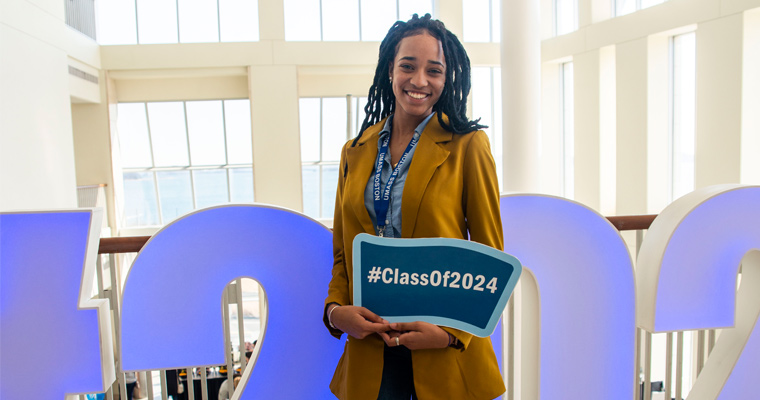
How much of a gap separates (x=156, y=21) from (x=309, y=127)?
433 cm

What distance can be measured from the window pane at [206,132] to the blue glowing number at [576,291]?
1221 centimetres

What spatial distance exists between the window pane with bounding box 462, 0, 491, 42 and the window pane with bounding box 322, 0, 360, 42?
2.61 meters

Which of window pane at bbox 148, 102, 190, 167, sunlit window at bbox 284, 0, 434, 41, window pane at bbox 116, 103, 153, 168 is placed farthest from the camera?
window pane at bbox 148, 102, 190, 167

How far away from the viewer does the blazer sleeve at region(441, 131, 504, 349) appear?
4.53ft

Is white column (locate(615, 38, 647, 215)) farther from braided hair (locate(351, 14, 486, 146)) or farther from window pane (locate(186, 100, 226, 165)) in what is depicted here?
window pane (locate(186, 100, 226, 165))

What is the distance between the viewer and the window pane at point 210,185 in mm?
13836

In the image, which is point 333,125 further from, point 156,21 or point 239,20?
point 156,21

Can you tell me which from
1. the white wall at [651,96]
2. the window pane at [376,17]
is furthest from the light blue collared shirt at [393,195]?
the window pane at [376,17]

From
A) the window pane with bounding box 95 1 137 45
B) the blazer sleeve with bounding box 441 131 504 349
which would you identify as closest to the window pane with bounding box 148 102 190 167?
the window pane with bounding box 95 1 137 45

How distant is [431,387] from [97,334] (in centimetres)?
130

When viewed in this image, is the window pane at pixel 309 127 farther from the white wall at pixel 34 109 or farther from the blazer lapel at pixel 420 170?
the blazer lapel at pixel 420 170

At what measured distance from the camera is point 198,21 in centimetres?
1208

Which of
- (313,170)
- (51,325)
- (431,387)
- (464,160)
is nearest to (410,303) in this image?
(431,387)

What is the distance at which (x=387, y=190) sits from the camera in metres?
1.40
